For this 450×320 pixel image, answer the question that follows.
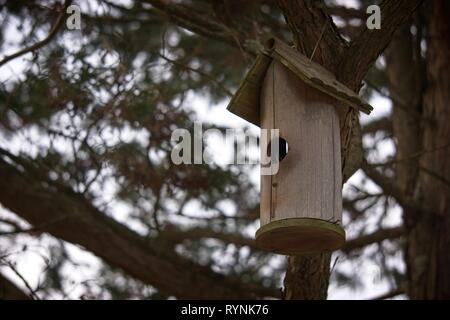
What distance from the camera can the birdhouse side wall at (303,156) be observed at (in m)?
4.20

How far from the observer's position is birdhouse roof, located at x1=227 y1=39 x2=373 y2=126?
428 cm

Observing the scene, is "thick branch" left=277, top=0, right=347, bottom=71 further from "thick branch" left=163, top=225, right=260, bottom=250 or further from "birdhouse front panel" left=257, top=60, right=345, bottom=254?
"thick branch" left=163, top=225, right=260, bottom=250

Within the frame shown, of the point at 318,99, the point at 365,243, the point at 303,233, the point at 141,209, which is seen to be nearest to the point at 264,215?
the point at 303,233

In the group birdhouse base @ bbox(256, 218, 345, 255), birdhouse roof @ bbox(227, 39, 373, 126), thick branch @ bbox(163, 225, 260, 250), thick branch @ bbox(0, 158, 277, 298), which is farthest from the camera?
thick branch @ bbox(163, 225, 260, 250)

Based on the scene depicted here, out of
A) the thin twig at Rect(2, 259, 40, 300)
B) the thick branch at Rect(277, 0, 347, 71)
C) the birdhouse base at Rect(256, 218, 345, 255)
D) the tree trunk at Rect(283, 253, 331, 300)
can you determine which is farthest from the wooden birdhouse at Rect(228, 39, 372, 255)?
the thin twig at Rect(2, 259, 40, 300)

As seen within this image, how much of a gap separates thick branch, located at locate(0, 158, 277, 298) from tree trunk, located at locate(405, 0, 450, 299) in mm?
1173

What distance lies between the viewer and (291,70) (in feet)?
14.5

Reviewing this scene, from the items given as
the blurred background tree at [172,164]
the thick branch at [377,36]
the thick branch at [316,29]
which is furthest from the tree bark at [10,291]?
the thick branch at [377,36]

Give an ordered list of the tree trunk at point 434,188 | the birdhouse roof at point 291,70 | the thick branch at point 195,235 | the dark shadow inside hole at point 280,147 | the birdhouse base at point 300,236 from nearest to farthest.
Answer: the birdhouse base at point 300,236
the birdhouse roof at point 291,70
the dark shadow inside hole at point 280,147
the tree trunk at point 434,188
the thick branch at point 195,235

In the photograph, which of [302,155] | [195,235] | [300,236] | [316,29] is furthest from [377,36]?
[195,235]

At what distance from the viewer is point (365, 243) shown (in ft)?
22.6

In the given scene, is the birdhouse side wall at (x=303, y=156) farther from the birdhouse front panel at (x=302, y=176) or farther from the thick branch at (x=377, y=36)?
the thick branch at (x=377, y=36)

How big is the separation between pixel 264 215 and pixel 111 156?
69.3 inches
